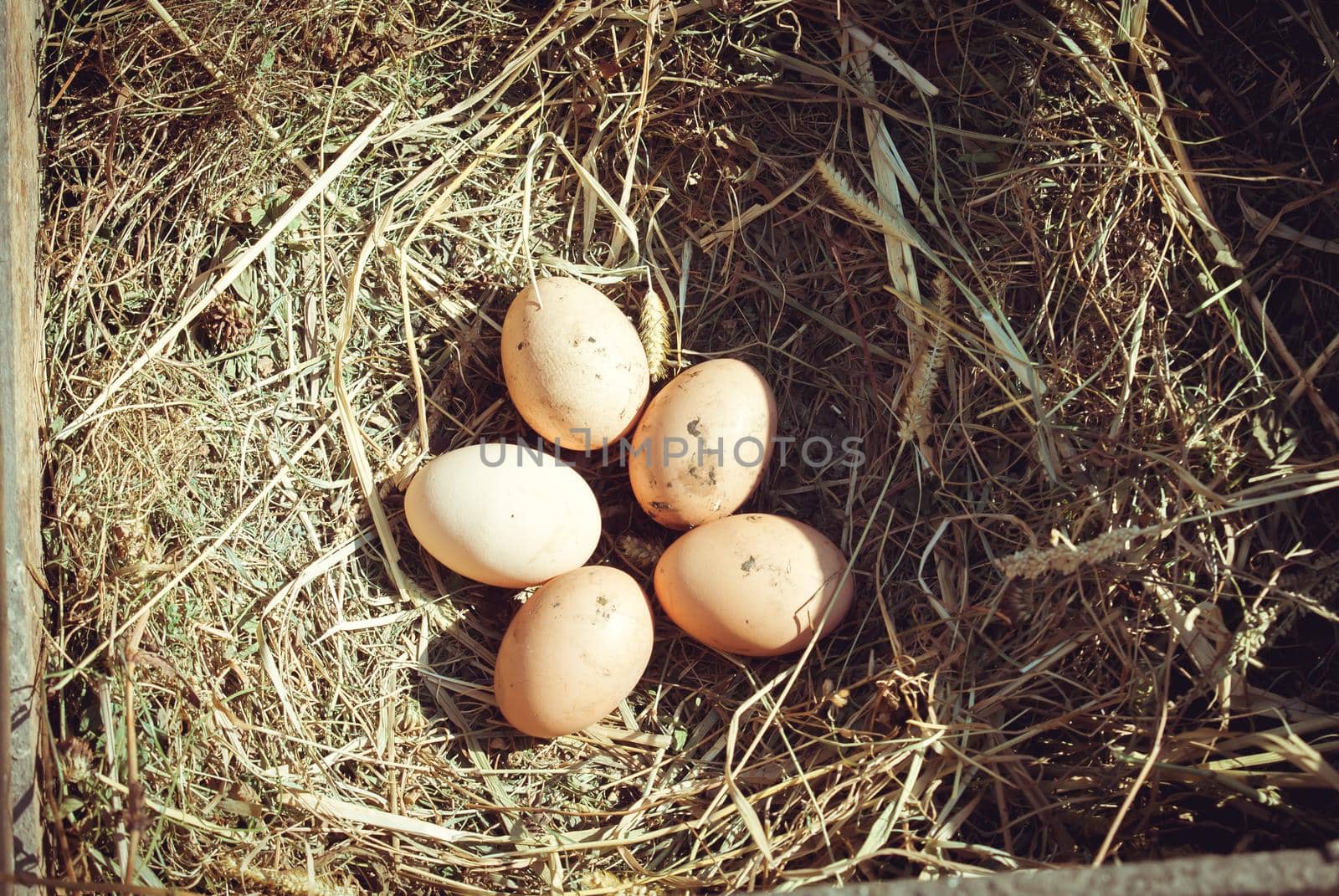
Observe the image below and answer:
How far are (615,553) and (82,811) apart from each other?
1.10 meters

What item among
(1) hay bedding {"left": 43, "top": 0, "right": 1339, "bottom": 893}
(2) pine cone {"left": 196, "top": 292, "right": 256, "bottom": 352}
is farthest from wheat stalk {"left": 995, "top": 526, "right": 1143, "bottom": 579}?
(2) pine cone {"left": 196, "top": 292, "right": 256, "bottom": 352}

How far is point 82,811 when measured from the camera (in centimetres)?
154

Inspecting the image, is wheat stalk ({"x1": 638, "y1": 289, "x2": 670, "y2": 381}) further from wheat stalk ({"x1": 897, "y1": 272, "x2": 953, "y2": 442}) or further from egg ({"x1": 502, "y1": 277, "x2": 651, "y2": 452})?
wheat stalk ({"x1": 897, "y1": 272, "x2": 953, "y2": 442})

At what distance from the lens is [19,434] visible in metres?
1.59

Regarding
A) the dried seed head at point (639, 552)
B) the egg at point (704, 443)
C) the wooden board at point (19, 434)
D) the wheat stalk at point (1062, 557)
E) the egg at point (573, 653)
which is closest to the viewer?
the wheat stalk at point (1062, 557)

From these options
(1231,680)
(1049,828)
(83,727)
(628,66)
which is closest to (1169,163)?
(1231,680)

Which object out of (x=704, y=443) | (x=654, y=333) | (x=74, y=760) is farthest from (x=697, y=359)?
(x=74, y=760)

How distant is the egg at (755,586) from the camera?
1.63m

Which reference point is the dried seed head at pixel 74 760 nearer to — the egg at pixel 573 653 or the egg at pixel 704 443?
the egg at pixel 573 653

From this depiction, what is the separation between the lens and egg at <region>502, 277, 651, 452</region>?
1.71 metres

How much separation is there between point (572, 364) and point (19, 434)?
3.40ft

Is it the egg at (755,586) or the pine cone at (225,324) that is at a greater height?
the pine cone at (225,324)

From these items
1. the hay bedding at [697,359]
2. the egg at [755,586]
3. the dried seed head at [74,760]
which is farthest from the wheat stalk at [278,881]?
the egg at [755,586]

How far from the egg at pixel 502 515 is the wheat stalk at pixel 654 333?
317mm
